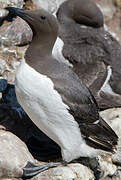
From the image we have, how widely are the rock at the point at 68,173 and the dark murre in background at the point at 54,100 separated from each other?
8cm

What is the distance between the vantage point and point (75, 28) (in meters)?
8.54

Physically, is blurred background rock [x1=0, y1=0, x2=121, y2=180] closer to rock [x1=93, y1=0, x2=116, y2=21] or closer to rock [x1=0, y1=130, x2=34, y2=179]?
rock [x1=0, y1=130, x2=34, y2=179]

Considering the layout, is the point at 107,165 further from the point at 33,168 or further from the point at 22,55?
the point at 22,55

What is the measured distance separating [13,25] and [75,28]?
1127mm

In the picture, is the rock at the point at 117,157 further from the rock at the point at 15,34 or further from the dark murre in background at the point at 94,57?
the rock at the point at 15,34

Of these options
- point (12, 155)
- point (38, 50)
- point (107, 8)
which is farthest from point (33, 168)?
point (107, 8)

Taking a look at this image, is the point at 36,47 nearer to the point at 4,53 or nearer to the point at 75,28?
the point at 4,53

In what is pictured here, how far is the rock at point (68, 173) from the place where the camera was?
236 inches

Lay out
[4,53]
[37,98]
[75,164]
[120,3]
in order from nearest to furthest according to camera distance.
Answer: [37,98] → [75,164] → [4,53] → [120,3]

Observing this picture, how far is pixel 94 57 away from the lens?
316 inches

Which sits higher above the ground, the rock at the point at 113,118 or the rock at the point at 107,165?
the rock at the point at 113,118

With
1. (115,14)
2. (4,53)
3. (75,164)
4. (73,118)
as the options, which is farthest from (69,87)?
(115,14)

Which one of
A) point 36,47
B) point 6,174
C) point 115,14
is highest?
point 36,47

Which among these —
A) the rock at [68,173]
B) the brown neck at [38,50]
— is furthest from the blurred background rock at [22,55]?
the brown neck at [38,50]
